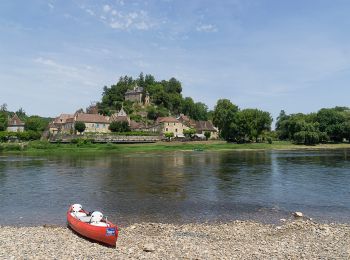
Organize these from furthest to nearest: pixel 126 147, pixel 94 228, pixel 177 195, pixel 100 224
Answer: pixel 126 147 < pixel 177 195 < pixel 100 224 < pixel 94 228

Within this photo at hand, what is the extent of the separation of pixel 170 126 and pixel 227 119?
92.4ft

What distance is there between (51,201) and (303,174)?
3495 centimetres

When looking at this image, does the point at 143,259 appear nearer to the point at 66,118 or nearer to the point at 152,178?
the point at 152,178

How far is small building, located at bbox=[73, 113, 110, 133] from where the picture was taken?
14762 centimetres

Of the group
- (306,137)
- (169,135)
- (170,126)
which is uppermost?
(170,126)

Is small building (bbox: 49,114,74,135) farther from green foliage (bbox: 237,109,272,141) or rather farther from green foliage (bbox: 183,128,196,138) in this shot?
green foliage (bbox: 237,109,272,141)

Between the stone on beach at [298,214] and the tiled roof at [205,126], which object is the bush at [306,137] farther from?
the stone on beach at [298,214]

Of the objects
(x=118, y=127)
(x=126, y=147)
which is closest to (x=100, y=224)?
(x=126, y=147)

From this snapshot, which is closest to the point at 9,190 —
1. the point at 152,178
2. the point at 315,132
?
the point at 152,178

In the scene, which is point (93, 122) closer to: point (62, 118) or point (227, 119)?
point (62, 118)

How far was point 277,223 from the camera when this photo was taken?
2502 cm

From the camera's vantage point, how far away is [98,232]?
19906 millimetres

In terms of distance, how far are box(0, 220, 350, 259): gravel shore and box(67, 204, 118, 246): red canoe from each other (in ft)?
1.35

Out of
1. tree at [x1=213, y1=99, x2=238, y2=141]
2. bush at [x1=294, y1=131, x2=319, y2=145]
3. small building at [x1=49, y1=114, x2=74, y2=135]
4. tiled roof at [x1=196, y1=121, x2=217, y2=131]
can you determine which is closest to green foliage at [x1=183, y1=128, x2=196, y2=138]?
tree at [x1=213, y1=99, x2=238, y2=141]
